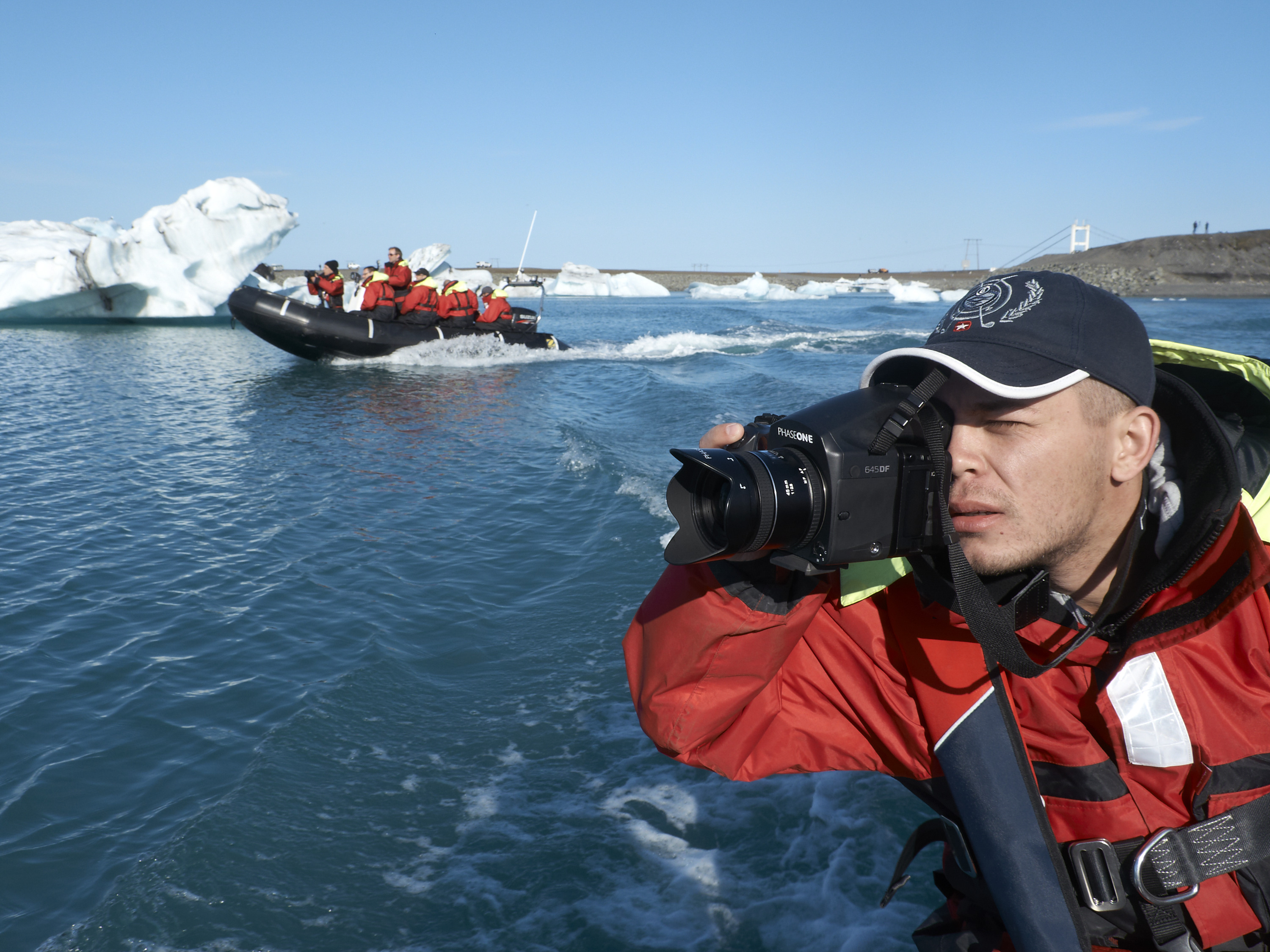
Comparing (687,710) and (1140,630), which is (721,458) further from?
(1140,630)

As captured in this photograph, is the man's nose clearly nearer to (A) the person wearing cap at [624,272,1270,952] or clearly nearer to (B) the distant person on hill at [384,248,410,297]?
(A) the person wearing cap at [624,272,1270,952]

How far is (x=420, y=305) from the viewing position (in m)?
15.2

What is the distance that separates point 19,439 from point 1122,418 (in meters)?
9.83

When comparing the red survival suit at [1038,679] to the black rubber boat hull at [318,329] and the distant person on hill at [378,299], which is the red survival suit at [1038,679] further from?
the distant person on hill at [378,299]

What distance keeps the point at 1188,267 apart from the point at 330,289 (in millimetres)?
38299

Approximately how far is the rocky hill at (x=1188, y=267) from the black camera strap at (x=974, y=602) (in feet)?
127

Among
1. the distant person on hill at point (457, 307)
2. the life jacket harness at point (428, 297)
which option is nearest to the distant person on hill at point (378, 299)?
the life jacket harness at point (428, 297)

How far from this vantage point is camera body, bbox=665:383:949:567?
112 cm

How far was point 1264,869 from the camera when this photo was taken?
3.90 feet

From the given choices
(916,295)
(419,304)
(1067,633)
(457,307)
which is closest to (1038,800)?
(1067,633)

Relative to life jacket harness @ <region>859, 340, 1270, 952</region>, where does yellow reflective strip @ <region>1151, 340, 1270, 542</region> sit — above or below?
above

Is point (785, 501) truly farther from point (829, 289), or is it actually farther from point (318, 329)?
point (829, 289)

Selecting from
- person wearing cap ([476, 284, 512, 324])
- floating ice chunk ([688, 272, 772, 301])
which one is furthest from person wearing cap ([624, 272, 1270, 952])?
floating ice chunk ([688, 272, 772, 301])

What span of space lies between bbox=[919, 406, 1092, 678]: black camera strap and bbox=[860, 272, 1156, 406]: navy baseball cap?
0.09m
